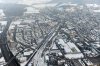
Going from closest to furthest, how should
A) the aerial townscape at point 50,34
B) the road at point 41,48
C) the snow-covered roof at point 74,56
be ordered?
the road at point 41,48
the aerial townscape at point 50,34
the snow-covered roof at point 74,56

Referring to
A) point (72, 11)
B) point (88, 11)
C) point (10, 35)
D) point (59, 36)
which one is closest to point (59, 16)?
point (72, 11)

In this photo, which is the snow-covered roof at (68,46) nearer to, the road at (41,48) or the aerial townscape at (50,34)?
the aerial townscape at (50,34)

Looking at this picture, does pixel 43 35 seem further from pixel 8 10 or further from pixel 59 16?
pixel 8 10

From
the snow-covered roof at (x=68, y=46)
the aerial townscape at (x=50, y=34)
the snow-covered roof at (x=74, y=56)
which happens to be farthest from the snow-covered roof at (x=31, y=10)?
the snow-covered roof at (x=74, y=56)

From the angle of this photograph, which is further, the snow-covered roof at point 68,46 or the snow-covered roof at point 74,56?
the snow-covered roof at point 68,46

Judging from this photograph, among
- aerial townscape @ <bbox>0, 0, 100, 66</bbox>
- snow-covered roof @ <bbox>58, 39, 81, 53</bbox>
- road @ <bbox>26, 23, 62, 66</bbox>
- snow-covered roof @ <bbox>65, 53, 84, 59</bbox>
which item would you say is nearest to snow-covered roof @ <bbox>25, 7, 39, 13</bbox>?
aerial townscape @ <bbox>0, 0, 100, 66</bbox>

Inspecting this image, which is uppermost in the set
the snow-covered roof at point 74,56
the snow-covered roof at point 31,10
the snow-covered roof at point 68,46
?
the snow-covered roof at point 31,10

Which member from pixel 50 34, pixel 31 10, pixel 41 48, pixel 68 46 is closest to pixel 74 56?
pixel 68 46

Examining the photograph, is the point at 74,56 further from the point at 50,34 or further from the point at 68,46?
the point at 50,34

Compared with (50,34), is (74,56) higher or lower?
lower
